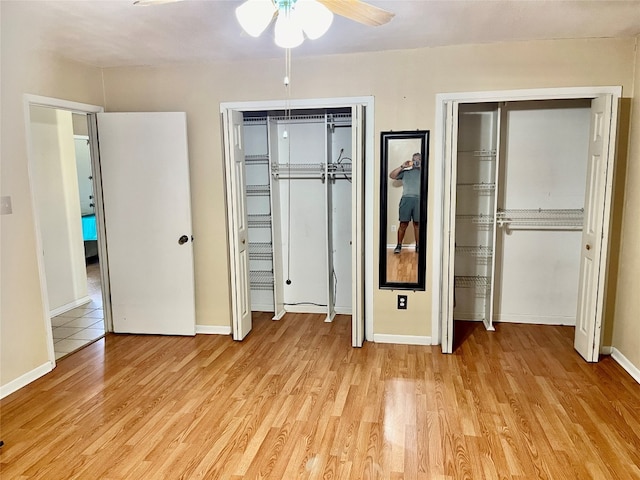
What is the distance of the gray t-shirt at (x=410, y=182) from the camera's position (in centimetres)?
366

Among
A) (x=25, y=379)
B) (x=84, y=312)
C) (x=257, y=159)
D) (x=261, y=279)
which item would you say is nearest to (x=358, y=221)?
(x=257, y=159)

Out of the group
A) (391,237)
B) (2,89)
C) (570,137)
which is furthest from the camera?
(570,137)

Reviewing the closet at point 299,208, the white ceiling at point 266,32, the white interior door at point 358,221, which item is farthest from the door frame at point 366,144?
the closet at point 299,208

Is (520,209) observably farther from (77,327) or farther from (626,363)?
(77,327)

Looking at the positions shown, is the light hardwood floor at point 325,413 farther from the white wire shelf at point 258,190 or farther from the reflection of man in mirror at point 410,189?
the white wire shelf at point 258,190

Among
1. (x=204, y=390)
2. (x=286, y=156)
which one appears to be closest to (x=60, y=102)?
(x=286, y=156)

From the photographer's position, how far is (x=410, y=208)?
3.71m

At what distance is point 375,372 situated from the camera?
334 cm

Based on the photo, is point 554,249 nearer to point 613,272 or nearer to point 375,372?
point 613,272

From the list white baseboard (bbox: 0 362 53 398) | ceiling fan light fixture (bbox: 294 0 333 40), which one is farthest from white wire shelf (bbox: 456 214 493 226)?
white baseboard (bbox: 0 362 53 398)

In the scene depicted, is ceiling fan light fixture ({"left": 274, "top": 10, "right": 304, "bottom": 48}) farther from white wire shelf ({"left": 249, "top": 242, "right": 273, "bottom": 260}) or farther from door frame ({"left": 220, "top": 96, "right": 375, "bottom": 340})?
white wire shelf ({"left": 249, "top": 242, "right": 273, "bottom": 260})

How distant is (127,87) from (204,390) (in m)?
2.68

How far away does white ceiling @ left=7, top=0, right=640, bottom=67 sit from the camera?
2.54 metres

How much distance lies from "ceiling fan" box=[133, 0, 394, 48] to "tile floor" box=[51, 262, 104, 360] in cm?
309
